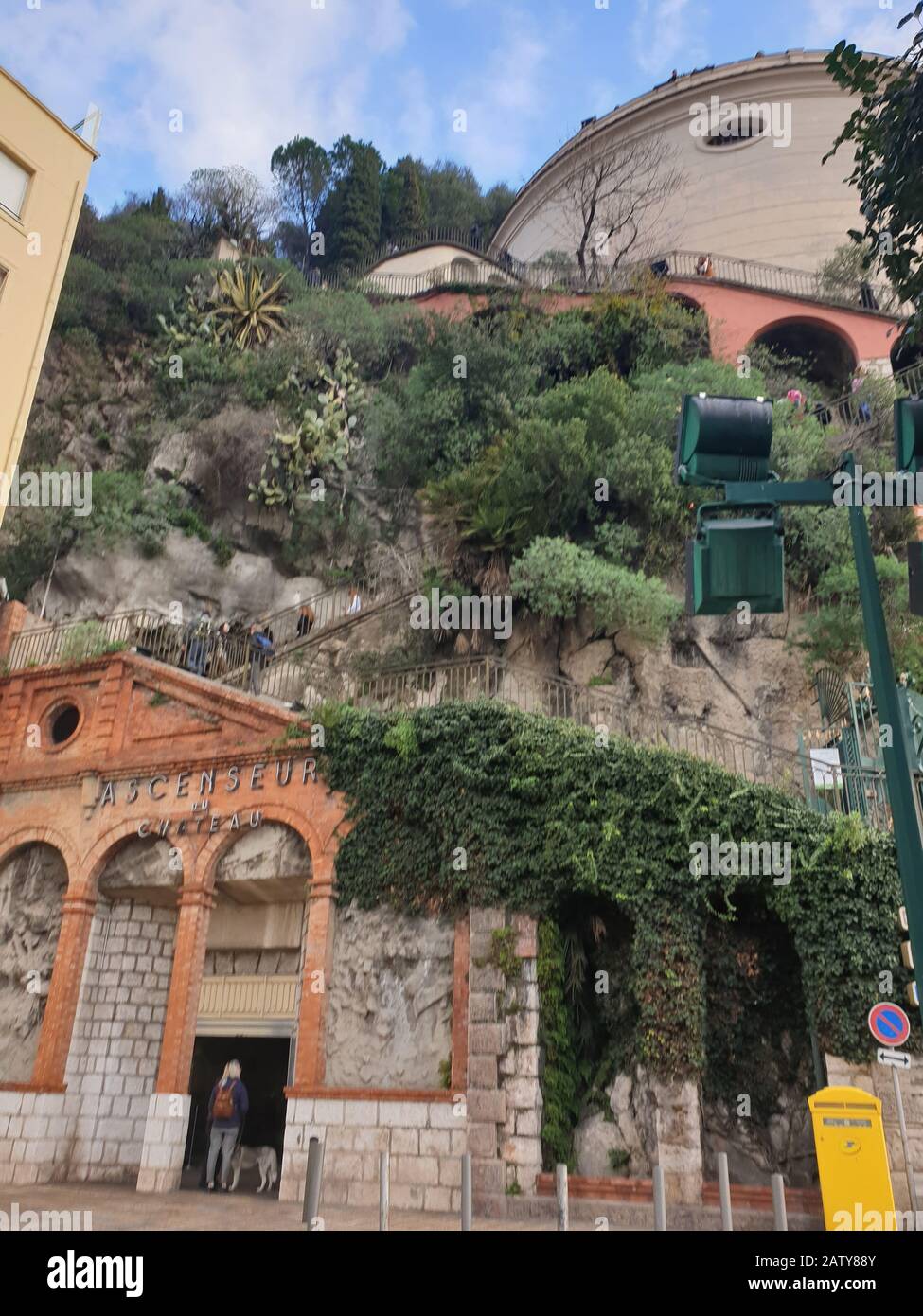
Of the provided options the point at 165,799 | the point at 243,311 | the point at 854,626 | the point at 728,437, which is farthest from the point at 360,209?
the point at 728,437

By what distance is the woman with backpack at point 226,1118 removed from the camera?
47.9ft

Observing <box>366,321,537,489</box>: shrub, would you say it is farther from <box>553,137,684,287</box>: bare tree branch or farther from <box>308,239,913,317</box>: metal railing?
<box>553,137,684,287</box>: bare tree branch

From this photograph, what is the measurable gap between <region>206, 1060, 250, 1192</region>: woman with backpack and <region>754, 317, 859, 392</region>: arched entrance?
24.3m

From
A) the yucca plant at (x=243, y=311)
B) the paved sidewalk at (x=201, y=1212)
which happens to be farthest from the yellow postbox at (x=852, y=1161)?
the yucca plant at (x=243, y=311)

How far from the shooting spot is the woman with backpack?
47.9 ft

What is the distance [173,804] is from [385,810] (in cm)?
397

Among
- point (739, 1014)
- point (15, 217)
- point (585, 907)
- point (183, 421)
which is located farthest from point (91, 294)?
point (739, 1014)

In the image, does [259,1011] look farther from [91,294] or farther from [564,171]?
[564,171]

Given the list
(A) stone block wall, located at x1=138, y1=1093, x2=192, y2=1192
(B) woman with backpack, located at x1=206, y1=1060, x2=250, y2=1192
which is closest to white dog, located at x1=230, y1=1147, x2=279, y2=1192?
(B) woman with backpack, located at x1=206, y1=1060, x2=250, y2=1192

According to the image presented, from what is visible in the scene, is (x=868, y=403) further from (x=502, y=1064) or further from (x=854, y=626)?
(x=502, y=1064)

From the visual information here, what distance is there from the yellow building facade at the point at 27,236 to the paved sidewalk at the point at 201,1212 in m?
10.6

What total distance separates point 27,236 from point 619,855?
14705mm

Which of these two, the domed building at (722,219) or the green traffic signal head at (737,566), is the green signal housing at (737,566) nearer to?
the green traffic signal head at (737,566)

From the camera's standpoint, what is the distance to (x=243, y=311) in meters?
29.2
